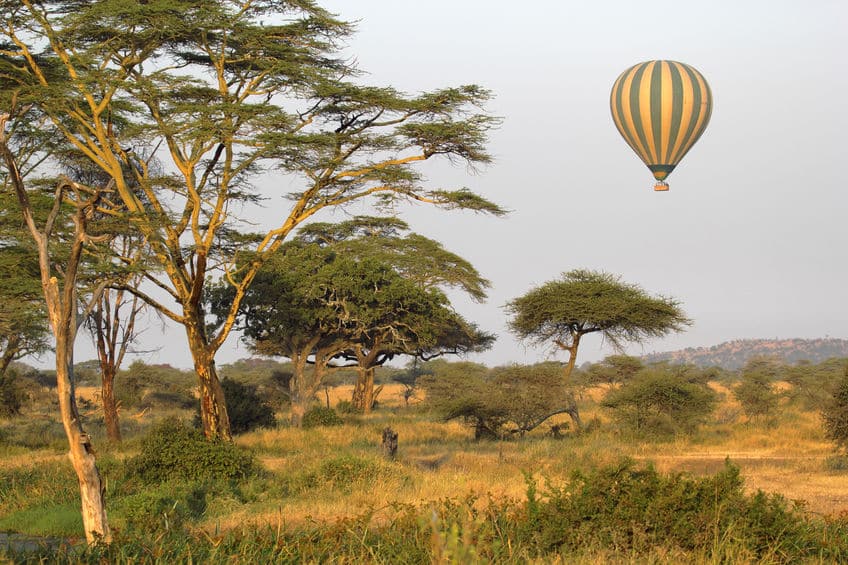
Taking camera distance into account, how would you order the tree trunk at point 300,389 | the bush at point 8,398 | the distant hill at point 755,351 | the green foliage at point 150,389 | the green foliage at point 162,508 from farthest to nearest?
the distant hill at point 755,351 < the green foliage at point 150,389 < the bush at point 8,398 < the tree trunk at point 300,389 < the green foliage at point 162,508

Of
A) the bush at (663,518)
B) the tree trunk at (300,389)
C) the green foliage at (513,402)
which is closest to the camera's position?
the bush at (663,518)

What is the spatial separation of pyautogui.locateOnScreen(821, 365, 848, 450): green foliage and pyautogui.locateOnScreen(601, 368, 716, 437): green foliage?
12.9 feet

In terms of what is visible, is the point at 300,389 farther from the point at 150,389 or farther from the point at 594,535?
the point at 594,535

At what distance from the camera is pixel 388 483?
13.1 m

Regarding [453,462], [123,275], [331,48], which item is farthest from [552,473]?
[331,48]

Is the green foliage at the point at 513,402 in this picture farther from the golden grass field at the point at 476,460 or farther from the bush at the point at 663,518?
Result: the bush at the point at 663,518

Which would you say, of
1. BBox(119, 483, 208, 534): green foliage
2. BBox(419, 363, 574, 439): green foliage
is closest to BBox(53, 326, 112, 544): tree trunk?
BBox(119, 483, 208, 534): green foliage

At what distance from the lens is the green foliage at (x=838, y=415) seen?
19062 mm

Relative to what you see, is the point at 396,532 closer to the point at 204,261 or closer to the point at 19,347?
the point at 204,261

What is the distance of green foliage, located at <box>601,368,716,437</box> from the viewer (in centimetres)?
2302

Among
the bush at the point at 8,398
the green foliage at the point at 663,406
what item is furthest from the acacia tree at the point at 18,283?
the green foliage at the point at 663,406

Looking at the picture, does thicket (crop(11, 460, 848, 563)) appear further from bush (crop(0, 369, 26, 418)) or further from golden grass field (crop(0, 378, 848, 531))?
bush (crop(0, 369, 26, 418))

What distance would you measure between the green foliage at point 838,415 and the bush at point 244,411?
50.1ft

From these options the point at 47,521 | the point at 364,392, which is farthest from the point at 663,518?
the point at 364,392
